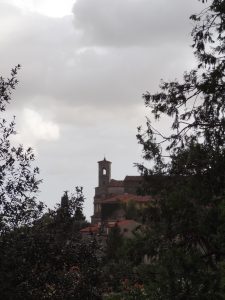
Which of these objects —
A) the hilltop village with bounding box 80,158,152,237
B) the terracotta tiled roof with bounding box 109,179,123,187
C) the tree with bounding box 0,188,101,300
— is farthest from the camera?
the terracotta tiled roof with bounding box 109,179,123,187

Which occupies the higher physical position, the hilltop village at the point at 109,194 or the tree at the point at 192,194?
the hilltop village at the point at 109,194

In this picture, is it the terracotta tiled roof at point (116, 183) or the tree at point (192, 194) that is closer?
the tree at point (192, 194)

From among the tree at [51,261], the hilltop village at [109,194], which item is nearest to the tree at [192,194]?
the tree at [51,261]

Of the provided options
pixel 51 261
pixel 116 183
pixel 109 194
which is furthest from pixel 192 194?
pixel 116 183

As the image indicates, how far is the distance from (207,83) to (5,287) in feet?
26.2

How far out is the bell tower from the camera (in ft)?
477

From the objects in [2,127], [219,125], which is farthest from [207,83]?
[2,127]

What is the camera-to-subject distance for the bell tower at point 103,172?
14550cm

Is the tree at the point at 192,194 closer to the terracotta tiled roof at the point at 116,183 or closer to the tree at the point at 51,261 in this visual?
the tree at the point at 51,261

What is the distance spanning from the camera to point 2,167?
7387 millimetres

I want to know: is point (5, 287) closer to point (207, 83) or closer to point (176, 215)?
point (176, 215)

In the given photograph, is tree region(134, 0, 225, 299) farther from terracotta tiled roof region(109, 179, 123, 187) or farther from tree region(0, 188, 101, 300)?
terracotta tiled roof region(109, 179, 123, 187)

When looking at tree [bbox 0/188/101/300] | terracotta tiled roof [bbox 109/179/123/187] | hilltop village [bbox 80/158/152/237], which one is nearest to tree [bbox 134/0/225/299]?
tree [bbox 0/188/101/300]

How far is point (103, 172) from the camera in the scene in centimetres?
14662
